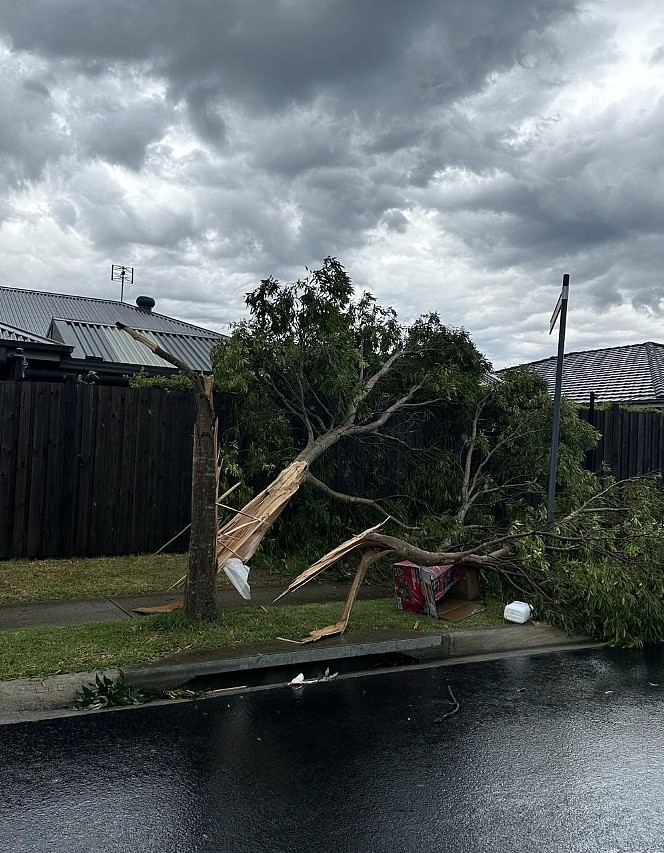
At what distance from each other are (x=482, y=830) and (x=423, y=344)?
7883 millimetres

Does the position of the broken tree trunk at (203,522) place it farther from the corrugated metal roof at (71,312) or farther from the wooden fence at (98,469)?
the corrugated metal roof at (71,312)

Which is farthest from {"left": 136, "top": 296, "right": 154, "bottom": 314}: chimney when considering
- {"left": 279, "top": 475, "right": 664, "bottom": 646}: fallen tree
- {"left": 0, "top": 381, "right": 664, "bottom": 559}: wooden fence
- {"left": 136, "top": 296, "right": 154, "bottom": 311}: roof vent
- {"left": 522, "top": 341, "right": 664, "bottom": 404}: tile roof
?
{"left": 279, "top": 475, "right": 664, "bottom": 646}: fallen tree

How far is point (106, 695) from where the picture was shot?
546cm

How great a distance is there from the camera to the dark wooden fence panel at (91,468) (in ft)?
31.4

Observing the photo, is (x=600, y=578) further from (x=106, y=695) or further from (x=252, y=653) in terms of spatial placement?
(x=106, y=695)

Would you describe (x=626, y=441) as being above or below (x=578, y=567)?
above

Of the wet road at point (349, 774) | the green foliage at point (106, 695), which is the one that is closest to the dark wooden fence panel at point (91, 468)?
the green foliage at point (106, 695)

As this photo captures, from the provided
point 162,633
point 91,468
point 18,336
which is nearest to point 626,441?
point 91,468

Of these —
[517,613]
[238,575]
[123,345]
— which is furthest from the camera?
[123,345]

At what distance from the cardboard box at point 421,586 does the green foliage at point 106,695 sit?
10.7 ft

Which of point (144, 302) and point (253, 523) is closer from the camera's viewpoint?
point (253, 523)

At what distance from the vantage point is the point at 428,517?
10.1 m

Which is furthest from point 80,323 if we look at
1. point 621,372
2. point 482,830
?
point 482,830

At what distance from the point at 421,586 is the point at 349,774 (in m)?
3.72
